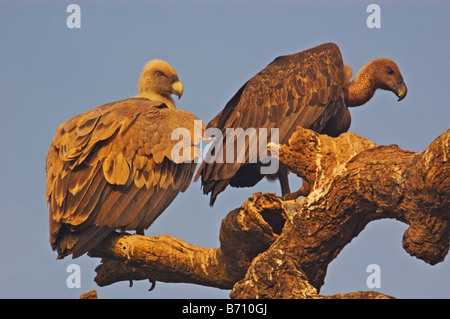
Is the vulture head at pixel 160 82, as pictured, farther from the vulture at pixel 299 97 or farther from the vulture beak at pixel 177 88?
the vulture at pixel 299 97

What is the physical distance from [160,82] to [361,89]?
2.85m

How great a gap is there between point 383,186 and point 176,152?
2929 millimetres

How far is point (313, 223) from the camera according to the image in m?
6.82

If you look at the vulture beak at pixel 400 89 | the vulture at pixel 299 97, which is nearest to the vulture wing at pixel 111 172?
the vulture at pixel 299 97

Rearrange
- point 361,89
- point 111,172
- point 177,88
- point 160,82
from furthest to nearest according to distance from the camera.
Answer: point 160,82 → point 177,88 → point 361,89 → point 111,172

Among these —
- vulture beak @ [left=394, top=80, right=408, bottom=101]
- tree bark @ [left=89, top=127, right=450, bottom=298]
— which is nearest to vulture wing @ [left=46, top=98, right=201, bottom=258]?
tree bark @ [left=89, top=127, right=450, bottom=298]

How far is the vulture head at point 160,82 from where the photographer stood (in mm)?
10148

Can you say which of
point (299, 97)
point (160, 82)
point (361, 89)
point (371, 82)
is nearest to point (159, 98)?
point (160, 82)

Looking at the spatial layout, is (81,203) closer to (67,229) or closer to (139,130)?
(67,229)

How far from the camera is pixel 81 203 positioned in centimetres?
764

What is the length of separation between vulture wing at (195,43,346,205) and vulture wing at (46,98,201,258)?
0.75 meters

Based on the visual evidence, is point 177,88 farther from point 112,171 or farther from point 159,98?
point 112,171

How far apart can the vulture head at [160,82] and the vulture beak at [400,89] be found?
2989 mm

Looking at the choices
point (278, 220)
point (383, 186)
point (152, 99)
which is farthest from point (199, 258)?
point (152, 99)
